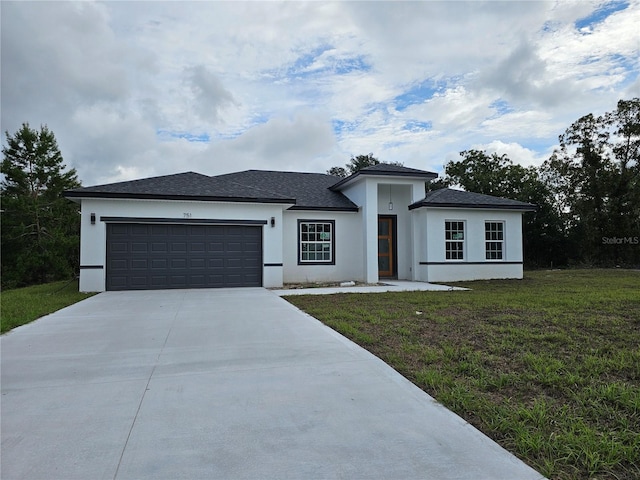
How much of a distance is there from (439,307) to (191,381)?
583 centimetres

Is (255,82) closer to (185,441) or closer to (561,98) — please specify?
(561,98)

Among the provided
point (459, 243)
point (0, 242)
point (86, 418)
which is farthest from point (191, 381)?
point (0, 242)

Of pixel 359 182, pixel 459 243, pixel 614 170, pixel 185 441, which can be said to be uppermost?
pixel 614 170

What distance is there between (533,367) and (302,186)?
46.3 feet

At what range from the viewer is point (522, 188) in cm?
3020

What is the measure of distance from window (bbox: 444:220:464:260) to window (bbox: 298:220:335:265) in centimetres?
441

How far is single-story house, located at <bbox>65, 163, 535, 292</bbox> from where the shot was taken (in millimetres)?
12680

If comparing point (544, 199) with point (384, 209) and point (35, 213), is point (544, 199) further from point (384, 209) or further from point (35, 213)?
point (35, 213)

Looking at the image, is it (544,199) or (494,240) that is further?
(544,199)

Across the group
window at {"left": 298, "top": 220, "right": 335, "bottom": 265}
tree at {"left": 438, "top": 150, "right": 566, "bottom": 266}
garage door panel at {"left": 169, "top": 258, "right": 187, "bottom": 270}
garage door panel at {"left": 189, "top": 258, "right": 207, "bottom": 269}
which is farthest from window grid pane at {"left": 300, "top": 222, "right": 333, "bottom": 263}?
tree at {"left": 438, "top": 150, "right": 566, "bottom": 266}

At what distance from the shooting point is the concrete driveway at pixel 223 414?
251 centimetres

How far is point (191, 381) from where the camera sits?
412cm

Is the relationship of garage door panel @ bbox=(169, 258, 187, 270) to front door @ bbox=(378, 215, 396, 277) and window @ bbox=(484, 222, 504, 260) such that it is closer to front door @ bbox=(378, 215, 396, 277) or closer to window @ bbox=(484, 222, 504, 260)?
front door @ bbox=(378, 215, 396, 277)

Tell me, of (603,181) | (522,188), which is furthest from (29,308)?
(603,181)
